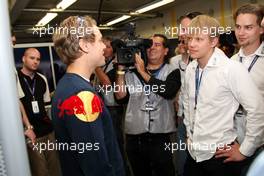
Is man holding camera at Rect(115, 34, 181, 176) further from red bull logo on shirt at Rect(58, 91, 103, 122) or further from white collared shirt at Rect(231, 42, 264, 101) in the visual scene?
red bull logo on shirt at Rect(58, 91, 103, 122)

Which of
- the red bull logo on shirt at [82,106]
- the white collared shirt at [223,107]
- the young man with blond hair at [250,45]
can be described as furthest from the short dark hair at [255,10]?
the red bull logo on shirt at [82,106]

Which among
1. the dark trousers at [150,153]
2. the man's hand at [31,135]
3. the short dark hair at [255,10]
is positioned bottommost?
the dark trousers at [150,153]

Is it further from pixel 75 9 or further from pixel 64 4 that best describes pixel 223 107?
pixel 75 9

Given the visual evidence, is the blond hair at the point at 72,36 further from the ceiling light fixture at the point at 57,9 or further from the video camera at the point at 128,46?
the ceiling light fixture at the point at 57,9

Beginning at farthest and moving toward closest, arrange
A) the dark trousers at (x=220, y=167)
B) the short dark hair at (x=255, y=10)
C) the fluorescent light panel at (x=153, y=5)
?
the fluorescent light panel at (x=153, y=5), the short dark hair at (x=255, y=10), the dark trousers at (x=220, y=167)

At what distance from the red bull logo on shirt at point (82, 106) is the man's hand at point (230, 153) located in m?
0.72

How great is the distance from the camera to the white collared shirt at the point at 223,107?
4.47ft

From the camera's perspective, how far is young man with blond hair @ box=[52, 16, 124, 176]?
1.04 metres

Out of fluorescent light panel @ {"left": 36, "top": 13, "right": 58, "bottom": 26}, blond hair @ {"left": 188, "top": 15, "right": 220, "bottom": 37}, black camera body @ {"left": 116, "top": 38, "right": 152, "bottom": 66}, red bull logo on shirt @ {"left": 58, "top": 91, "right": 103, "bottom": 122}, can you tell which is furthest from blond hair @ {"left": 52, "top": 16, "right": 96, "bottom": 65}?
fluorescent light panel @ {"left": 36, "top": 13, "right": 58, "bottom": 26}

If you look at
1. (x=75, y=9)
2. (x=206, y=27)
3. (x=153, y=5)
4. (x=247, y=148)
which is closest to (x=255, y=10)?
(x=206, y=27)

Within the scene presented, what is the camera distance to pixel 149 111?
205cm

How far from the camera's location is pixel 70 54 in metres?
1.14

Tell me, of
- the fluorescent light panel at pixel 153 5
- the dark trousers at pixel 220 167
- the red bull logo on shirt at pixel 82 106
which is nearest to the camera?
the red bull logo on shirt at pixel 82 106

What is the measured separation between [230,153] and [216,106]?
0.81ft
